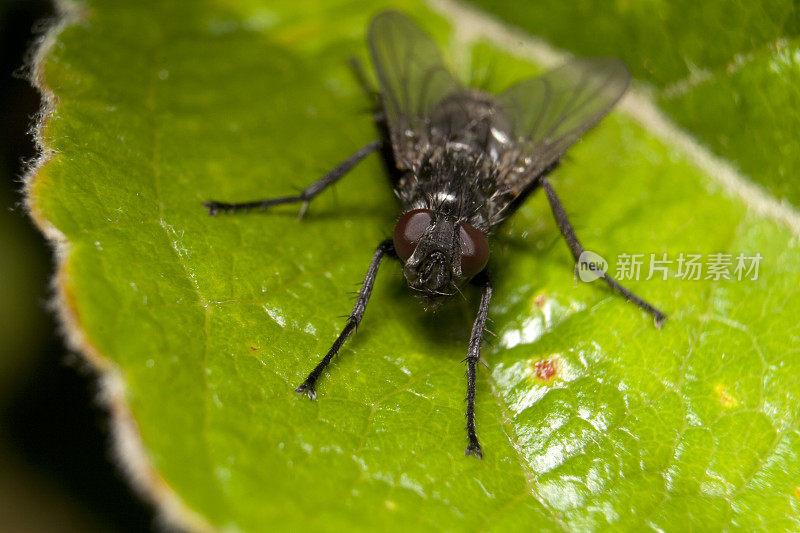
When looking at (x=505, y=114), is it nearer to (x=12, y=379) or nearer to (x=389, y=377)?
(x=389, y=377)

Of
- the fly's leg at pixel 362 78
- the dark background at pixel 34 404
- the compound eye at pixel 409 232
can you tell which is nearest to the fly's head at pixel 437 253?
the compound eye at pixel 409 232

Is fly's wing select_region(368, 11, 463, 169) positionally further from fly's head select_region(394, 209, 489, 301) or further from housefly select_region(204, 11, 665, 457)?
fly's head select_region(394, 209, 489, 301)

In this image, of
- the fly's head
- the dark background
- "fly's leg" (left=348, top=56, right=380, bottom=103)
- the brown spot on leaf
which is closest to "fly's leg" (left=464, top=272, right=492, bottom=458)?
the fly's head

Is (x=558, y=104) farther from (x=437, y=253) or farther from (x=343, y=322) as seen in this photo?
(x=343, y=322)

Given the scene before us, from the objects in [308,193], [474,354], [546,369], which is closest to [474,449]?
[474,354]

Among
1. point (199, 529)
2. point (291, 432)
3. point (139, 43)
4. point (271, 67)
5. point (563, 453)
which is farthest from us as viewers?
point (271, 67)

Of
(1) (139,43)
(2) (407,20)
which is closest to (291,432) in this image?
(1) (139,43)
